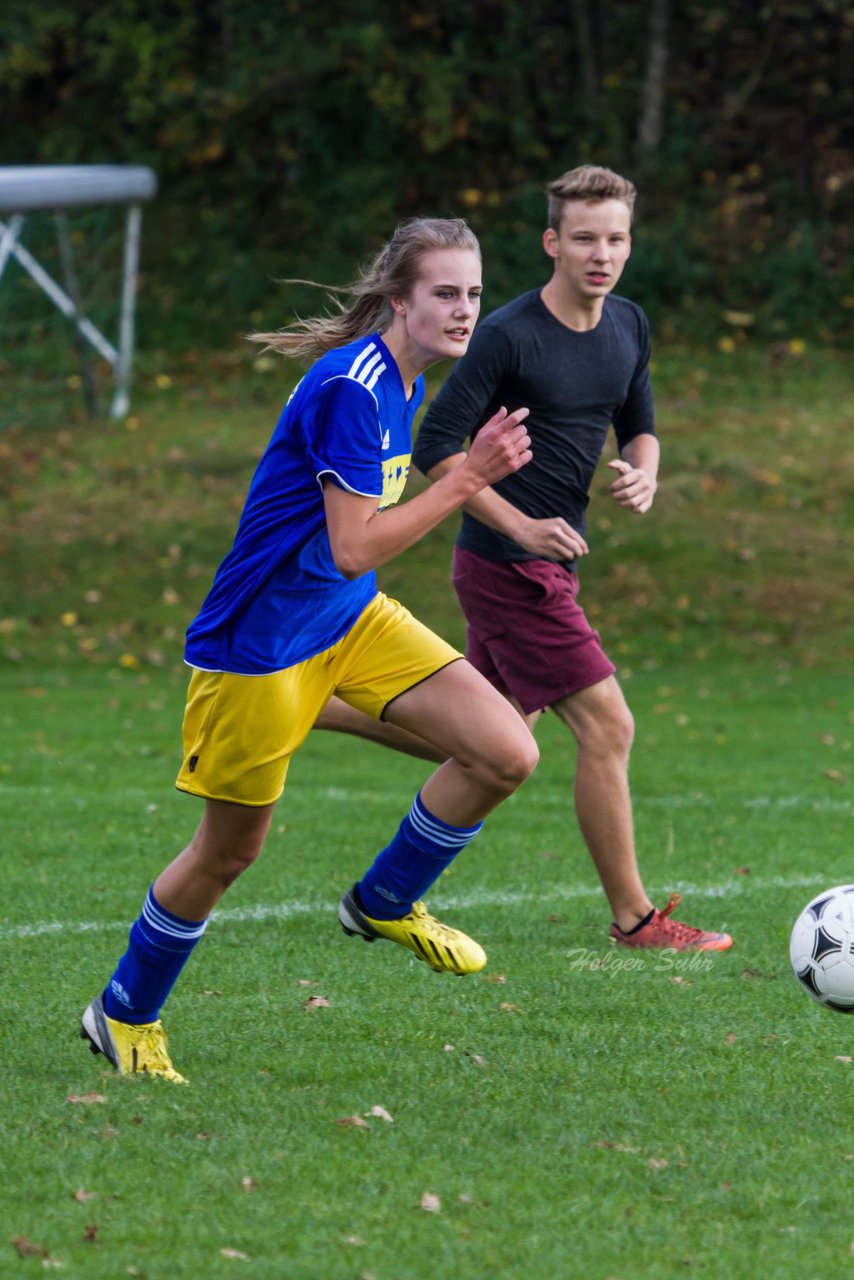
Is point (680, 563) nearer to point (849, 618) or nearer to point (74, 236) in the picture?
point (849, 618)

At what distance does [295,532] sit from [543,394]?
1766mm

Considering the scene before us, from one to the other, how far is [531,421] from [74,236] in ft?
54.2

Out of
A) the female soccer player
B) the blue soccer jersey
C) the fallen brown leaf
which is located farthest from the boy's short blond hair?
the fallen brown leaf

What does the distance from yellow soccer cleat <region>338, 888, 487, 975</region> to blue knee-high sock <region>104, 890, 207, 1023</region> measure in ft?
2.30

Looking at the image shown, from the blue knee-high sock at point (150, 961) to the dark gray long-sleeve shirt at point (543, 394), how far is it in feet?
6.18

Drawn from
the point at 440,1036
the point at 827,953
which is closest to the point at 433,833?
the point at 440,1036

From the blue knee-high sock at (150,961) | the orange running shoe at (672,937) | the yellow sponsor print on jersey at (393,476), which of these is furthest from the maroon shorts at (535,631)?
the blue knee-high sock at (150,961)

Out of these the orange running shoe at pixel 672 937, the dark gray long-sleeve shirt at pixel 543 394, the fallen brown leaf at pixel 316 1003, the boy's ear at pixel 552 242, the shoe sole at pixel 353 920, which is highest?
the boy's ear at pixel 552 242

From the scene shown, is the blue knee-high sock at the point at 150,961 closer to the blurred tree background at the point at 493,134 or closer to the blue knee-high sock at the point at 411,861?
the blue knee-high sock at the point at 411,861

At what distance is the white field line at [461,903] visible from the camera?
6117 millimetres

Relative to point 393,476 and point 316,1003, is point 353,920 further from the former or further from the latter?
point 393,476

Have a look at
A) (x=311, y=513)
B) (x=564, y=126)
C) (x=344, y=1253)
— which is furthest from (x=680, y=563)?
(x=344, y=1253)

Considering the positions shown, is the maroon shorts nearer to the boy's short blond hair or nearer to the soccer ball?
the boy's short blond hair

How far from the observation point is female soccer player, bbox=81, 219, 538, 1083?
4156 mm
